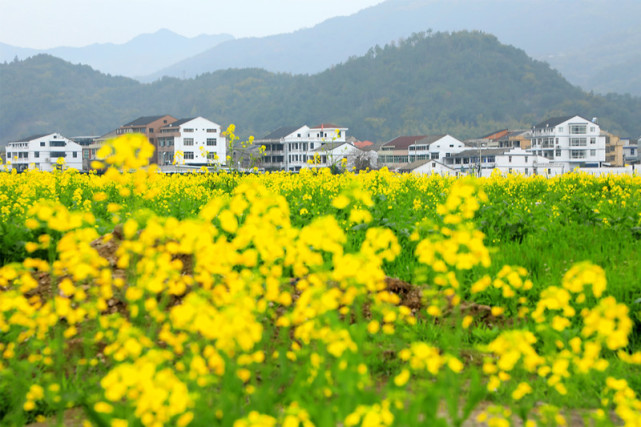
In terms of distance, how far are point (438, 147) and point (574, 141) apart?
21332 mm

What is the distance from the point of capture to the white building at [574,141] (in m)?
102

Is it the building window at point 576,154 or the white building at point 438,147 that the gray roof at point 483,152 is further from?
the building window at point 576,154

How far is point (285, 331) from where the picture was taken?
3.74m

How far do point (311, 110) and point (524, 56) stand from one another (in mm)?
56555

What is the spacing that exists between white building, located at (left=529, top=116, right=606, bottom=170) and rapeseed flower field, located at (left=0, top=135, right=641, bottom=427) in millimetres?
101637

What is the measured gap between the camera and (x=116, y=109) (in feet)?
603

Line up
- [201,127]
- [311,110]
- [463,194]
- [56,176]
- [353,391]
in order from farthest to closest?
1. [311,110]
2. [201,127]
3. [56,176]
4. [463,194]
5. [353,391]

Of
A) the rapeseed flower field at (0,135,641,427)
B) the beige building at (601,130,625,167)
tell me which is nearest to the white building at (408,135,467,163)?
the beige building at (601,130,625,167)

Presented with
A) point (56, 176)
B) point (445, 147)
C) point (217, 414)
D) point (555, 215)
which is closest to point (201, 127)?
point (445, 147)

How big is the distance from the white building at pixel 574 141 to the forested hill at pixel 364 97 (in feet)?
131

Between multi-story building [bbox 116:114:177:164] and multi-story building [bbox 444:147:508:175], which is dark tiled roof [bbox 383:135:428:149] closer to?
multi-story building [bbox 444:147:508:175]

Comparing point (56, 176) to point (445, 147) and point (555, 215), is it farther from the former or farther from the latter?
point (445, 147)

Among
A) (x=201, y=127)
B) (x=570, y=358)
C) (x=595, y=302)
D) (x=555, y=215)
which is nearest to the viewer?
(x=570, y=358)

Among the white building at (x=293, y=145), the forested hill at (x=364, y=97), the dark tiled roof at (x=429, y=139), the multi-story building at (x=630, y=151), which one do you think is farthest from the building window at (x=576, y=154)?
the forested hill at (x=364, y=97)
